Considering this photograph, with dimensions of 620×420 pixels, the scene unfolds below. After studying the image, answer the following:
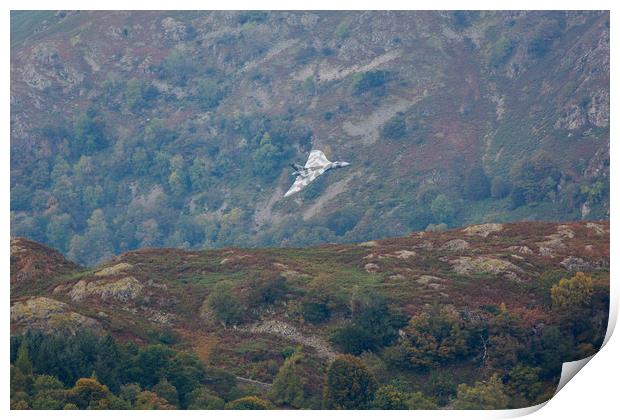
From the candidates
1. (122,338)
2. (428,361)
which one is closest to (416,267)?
(428,361)

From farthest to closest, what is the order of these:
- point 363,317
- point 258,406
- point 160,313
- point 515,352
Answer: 1. point 160,313
2. point 363,317
3. point 515,352
4. point 258,406

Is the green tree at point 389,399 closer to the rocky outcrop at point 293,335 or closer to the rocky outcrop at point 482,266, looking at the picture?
the rocky outcrop at point 293,335

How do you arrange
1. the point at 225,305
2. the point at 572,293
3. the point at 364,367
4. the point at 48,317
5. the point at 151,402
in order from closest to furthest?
the point at 151,402 < the point at 364,367 < the point at 48,317 < the point at 572,293 < the point at 225,305

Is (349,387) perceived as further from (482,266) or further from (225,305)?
(482,266)

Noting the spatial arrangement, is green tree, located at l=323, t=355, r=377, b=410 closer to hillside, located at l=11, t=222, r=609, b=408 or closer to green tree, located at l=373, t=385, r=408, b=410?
green tree, located at l=373, t=385, r=408, b=410

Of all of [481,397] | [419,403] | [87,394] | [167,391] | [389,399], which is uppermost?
[87,394]

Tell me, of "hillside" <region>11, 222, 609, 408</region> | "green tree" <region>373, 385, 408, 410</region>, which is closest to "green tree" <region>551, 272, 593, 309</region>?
"hillside" <region>11, 222, 609, 408</region>

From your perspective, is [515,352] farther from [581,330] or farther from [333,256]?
[333,256]

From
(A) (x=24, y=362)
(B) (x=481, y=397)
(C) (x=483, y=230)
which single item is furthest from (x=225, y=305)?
(C) (x=483, y=230)
